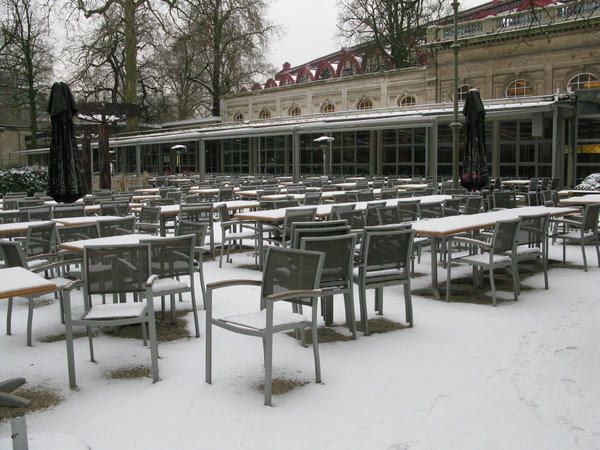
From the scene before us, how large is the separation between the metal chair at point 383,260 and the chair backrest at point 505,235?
4.46 feet

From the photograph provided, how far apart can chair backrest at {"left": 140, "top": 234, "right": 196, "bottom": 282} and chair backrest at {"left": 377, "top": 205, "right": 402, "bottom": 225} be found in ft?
11.5

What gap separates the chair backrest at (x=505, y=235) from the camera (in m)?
6.12

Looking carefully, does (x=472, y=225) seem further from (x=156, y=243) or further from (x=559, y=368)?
(x=156, y=243)

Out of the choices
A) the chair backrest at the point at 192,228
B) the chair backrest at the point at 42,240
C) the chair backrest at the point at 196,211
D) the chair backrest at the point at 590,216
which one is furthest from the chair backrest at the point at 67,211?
the chair backrest at the point at 590,216

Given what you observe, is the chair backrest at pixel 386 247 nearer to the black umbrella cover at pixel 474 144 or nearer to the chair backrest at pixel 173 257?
the chair backrest at pixel 173 257

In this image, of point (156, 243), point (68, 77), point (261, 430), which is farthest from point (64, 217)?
point (68, 77)

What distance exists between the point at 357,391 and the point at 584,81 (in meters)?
27.1

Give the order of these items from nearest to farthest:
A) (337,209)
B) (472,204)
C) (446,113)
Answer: (337,209) → (472,204) → (446,113)

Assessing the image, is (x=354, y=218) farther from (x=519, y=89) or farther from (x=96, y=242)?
(x=519, y=89)

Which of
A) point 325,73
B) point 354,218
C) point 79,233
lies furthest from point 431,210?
point 325,73

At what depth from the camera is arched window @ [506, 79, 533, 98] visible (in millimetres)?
28328

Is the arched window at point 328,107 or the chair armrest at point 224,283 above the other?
the arched window at point 328,107

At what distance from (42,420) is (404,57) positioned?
37.4 metres

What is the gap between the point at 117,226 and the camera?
705cm
